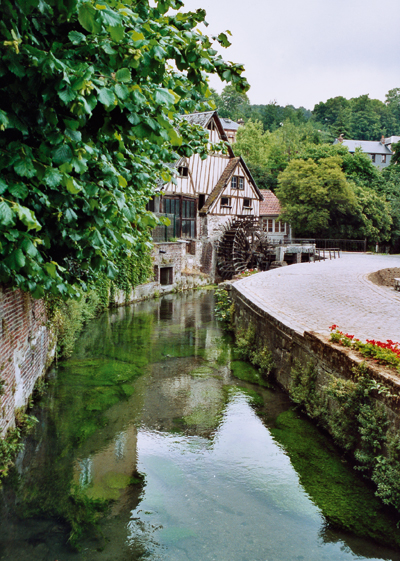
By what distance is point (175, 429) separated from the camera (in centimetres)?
738

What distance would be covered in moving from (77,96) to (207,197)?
29.2 meters

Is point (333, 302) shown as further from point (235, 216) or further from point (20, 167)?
point (235, 216)

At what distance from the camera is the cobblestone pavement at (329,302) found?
854cm

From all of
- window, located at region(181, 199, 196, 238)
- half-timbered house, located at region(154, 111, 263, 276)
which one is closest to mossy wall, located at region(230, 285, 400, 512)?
half-timbered house, located at region(154, 111, 263, 276)

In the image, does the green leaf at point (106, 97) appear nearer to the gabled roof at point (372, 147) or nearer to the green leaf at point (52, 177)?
the green leaf at point (52, 177)

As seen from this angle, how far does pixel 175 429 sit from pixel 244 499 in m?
2.12

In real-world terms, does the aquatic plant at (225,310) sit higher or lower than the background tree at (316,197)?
lower

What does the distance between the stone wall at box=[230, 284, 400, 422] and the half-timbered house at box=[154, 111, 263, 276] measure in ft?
58.2

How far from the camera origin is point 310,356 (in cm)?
728

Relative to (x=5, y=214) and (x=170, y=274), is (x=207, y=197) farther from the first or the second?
(x=5, y=214)

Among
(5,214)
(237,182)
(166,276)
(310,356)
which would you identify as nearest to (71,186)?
(5,214)

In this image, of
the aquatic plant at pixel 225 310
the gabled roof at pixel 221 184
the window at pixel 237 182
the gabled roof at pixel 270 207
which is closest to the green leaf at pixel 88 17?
the aquatic plant at pixel 225 310

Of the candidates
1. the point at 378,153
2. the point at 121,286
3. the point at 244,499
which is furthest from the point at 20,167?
the point at 378,153

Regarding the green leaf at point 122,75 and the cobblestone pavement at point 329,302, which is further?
the cobblestone pavement at point 329,302
